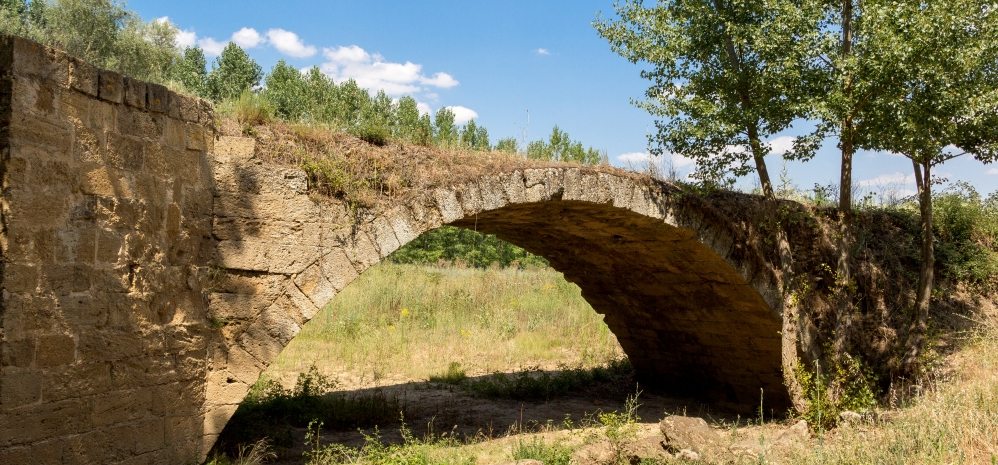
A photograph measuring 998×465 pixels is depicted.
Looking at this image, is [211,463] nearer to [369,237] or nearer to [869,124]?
[369,237]

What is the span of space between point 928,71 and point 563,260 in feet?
15.8

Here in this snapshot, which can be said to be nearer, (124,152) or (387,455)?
(124,152)

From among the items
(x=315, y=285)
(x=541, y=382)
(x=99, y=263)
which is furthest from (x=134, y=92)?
(x=541, y=382)

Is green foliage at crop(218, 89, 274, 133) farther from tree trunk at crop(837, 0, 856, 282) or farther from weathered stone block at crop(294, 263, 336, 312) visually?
tree trunk at crop(837, 0, 856, 282)

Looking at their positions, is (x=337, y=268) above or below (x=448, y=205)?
below

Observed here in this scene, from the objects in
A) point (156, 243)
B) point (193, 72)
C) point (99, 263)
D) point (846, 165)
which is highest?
point (193, 72)

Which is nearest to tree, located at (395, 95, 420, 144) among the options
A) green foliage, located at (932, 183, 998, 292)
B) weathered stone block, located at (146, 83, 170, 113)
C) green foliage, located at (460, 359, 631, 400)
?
weathered stone block, located at (146, 83, 170, 113)

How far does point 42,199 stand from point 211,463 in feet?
7.39

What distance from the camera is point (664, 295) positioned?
10359 mm

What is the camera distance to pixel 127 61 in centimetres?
2770

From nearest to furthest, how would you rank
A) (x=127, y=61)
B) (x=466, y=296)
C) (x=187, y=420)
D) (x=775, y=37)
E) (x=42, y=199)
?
(x=42, y=199) < (x=187, y=420) < (x=775, y=37) < (x=466, y=296) < (x=127, y=61)

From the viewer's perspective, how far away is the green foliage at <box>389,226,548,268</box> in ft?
81.3

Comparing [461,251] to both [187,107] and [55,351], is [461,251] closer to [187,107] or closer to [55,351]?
[187,107]

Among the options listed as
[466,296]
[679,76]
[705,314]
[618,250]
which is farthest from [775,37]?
[466,296]
